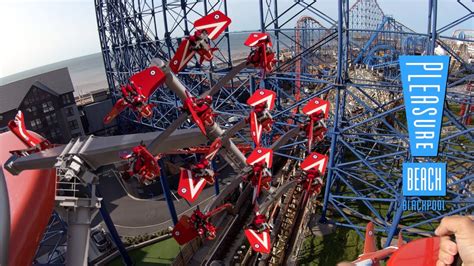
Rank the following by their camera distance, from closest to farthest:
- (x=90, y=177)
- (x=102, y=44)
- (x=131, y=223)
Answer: (x=90, y=177) < (x=131, y=223) < (x=102, y=44)

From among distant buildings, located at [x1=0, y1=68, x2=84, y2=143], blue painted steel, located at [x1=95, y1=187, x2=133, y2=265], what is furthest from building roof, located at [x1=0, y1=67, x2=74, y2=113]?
blue painted steel, located at [x1=95, y1=187, x2=133, y2=265]

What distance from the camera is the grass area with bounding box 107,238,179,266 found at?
14589 mm

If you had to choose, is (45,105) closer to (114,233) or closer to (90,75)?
(114,233)

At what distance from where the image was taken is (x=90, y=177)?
767 cm

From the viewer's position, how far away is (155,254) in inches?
592

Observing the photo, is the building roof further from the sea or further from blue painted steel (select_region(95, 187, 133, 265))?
blue painted steel (select_region(95, 187, 133, 265))

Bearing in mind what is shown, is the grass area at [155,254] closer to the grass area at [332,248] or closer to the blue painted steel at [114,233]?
the blue painted steel at [114,233]

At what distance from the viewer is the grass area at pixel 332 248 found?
13211 millimetres

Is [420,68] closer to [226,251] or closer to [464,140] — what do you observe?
[226,251]

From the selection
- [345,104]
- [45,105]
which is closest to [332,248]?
[345,104]

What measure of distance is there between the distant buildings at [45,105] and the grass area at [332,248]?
73.1ft

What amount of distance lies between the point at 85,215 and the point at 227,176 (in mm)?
15896

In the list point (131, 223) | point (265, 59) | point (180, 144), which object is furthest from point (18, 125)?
point (131, 223)

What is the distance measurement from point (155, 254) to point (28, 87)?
1833 centimetres
